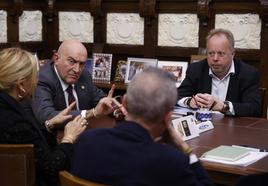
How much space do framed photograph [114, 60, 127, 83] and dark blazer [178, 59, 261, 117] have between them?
5.53 feet

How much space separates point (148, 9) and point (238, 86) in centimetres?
187

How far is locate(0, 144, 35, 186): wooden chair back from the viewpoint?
1946 millimetres

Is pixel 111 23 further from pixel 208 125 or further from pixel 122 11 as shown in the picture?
pixel 208 125

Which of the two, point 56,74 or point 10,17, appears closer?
point 56,74

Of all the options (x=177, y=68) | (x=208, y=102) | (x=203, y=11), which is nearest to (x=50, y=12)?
(x=177, y=68)

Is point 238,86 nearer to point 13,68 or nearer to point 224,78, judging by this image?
point 224,78

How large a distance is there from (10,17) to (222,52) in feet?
8.96

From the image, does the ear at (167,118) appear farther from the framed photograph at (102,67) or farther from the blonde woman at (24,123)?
the framed photograph at (102,67)

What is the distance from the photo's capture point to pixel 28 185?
2.06 meters

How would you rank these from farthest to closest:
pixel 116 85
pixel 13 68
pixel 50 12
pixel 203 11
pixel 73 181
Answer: pixel 50 12, pixel 116 85, pixel 203 11, pixel 13 68, pixel 73 181

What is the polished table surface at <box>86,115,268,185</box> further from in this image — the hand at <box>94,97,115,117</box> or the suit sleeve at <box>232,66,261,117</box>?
the suit sleeve at <box>232,66,261,117</box>

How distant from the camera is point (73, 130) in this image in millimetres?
2420

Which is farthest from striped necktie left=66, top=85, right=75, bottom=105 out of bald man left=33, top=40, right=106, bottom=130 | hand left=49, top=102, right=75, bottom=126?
hand left=49, top=102, right=75, bottom=126

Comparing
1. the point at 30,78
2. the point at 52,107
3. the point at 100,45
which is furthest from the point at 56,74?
the point at 100,45
